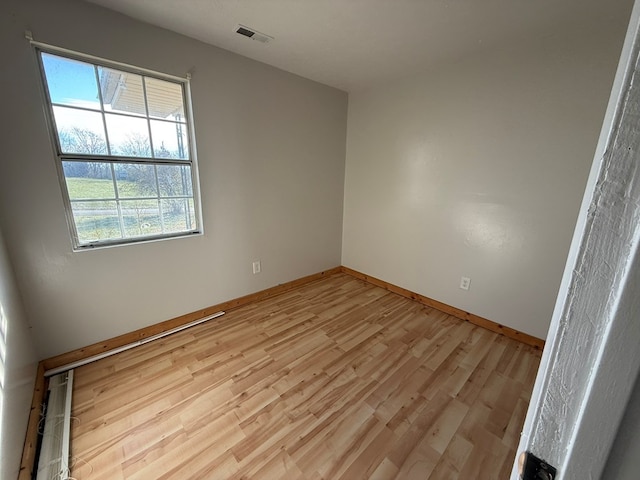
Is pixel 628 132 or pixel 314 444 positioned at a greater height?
pixel 628 132

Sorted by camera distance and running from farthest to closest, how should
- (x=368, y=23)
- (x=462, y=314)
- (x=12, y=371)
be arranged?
(x=462, y=314) → (x=368, y=23) → (x=12, y=371)

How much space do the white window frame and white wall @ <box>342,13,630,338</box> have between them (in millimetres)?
1953

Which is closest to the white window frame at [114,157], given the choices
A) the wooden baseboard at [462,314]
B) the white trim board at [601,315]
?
the wooden baseboard at [462,314]

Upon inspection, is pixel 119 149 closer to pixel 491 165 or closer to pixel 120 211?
pixel 120 211

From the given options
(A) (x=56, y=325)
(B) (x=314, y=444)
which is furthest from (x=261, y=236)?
(B) (x=314, y=444)

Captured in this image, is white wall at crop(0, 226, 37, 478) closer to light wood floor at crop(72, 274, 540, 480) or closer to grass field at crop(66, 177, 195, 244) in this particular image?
light wood floor at crop(72, 274, 540, 480)

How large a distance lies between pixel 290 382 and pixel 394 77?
9.96ft

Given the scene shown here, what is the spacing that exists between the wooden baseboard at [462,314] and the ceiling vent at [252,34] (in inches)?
108

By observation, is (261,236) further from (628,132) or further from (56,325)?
(628,132)

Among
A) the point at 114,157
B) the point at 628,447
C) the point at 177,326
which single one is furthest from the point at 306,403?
the point at 114,157

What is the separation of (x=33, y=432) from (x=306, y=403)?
4.76 ft

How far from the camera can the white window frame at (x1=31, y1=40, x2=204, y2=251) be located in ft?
5.35

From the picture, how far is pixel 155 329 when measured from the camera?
2.24 metres

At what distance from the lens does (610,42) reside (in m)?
1.70
